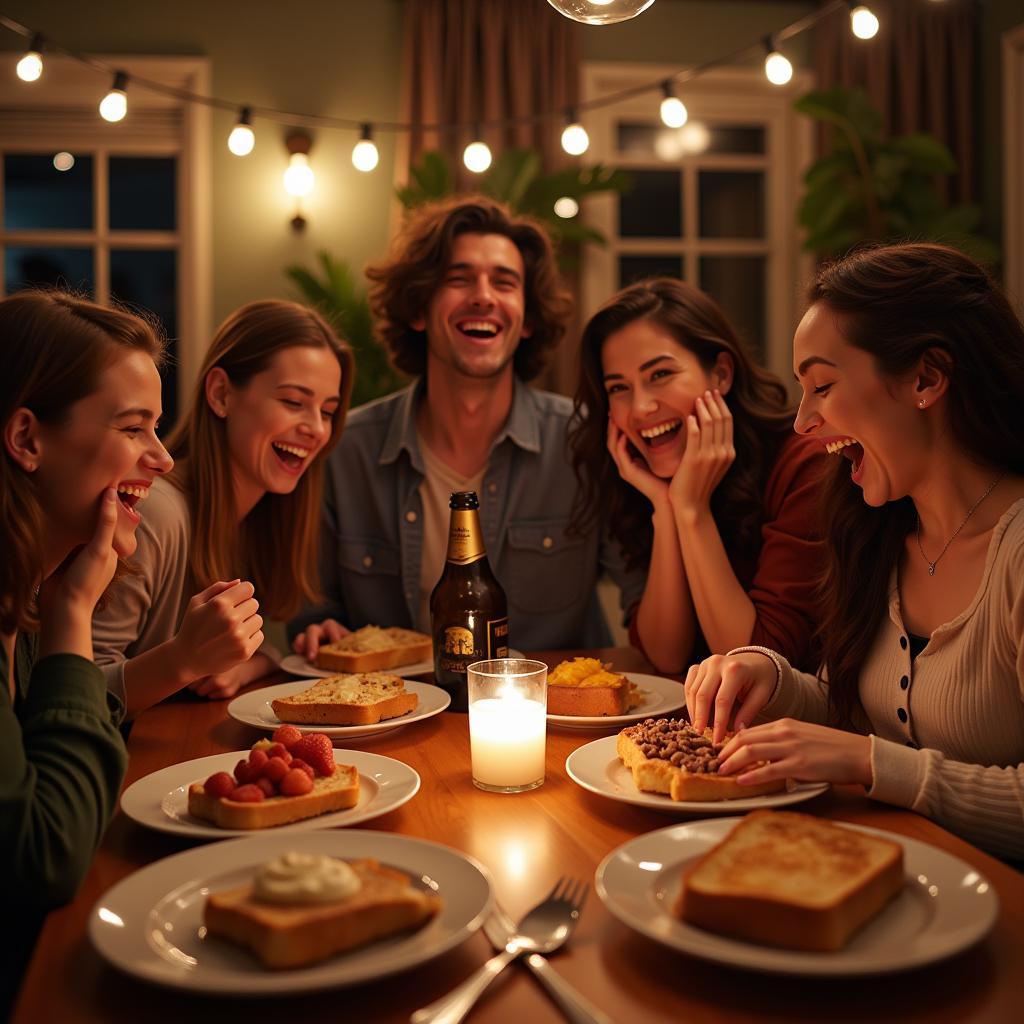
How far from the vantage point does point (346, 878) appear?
97 centimetres

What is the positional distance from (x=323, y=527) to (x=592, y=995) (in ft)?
6.96

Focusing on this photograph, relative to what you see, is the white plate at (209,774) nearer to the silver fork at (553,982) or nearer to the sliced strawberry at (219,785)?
the sliced strawberry at (219,785)

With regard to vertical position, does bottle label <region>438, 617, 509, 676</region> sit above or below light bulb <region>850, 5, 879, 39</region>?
below

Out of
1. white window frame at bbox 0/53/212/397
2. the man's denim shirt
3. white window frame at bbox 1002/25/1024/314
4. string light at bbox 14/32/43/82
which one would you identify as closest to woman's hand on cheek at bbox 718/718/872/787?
the man's denim shirt

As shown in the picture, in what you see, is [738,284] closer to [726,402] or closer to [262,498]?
[726,402]

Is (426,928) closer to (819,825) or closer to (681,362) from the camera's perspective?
(819,825)

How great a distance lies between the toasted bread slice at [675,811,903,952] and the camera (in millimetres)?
918

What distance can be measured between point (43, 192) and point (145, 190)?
0.53m

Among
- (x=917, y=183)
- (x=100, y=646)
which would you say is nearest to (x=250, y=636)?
(x=100, y=646)

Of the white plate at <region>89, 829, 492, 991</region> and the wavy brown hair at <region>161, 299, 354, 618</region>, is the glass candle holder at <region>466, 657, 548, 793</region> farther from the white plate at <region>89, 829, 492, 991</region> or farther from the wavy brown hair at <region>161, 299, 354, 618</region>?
the wavy brown hair at <region>161, 299, 354, 618</region>

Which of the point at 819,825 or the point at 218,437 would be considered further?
the point at 218,437

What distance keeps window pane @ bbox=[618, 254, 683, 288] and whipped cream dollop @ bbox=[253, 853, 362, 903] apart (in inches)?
197

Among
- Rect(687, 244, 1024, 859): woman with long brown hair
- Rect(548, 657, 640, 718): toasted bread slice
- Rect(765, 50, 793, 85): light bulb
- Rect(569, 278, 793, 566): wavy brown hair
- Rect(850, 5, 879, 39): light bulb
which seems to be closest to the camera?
Rect(687, 244, 1024, 859): woman with long brown hair

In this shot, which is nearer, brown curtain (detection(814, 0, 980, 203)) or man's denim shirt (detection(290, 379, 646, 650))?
man's denim shirt (detection(290, 379, 646, 650))
